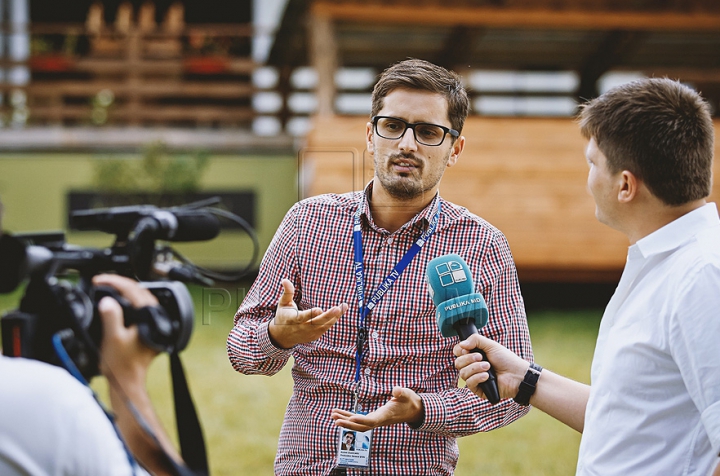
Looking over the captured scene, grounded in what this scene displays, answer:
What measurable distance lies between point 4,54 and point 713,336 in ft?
43.7

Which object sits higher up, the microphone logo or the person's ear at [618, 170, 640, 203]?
the person's ear at [618, 170, 640, 203]

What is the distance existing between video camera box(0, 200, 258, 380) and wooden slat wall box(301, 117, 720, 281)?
25.3 feet

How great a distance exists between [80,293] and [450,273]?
991mm

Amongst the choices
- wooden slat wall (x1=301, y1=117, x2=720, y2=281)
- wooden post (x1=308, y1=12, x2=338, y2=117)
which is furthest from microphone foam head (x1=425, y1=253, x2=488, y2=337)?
wooden post (x1=308, y1=12, x2=338, y2=117)

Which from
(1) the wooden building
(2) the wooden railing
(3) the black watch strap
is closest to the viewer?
(3) the black watch strap

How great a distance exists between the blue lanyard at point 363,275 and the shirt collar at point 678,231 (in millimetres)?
744

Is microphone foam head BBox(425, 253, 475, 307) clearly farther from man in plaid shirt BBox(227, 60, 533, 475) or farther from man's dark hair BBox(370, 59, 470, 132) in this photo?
man's dark hair BBox(370, 59, 470, 132)

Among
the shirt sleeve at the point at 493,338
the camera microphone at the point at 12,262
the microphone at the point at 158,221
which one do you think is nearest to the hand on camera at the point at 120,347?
the camera microphone at the point at 12,262

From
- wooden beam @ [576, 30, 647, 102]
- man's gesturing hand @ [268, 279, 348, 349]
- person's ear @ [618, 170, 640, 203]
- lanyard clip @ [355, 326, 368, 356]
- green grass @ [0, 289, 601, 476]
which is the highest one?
wooden beam @ [576, 30, 647, 102]

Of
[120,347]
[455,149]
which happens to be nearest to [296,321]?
[120,347]

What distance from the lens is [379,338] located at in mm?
2215

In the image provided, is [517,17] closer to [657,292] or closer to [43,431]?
[657,292]

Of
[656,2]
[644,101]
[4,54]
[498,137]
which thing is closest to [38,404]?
[644,101]

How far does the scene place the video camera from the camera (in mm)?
1255
